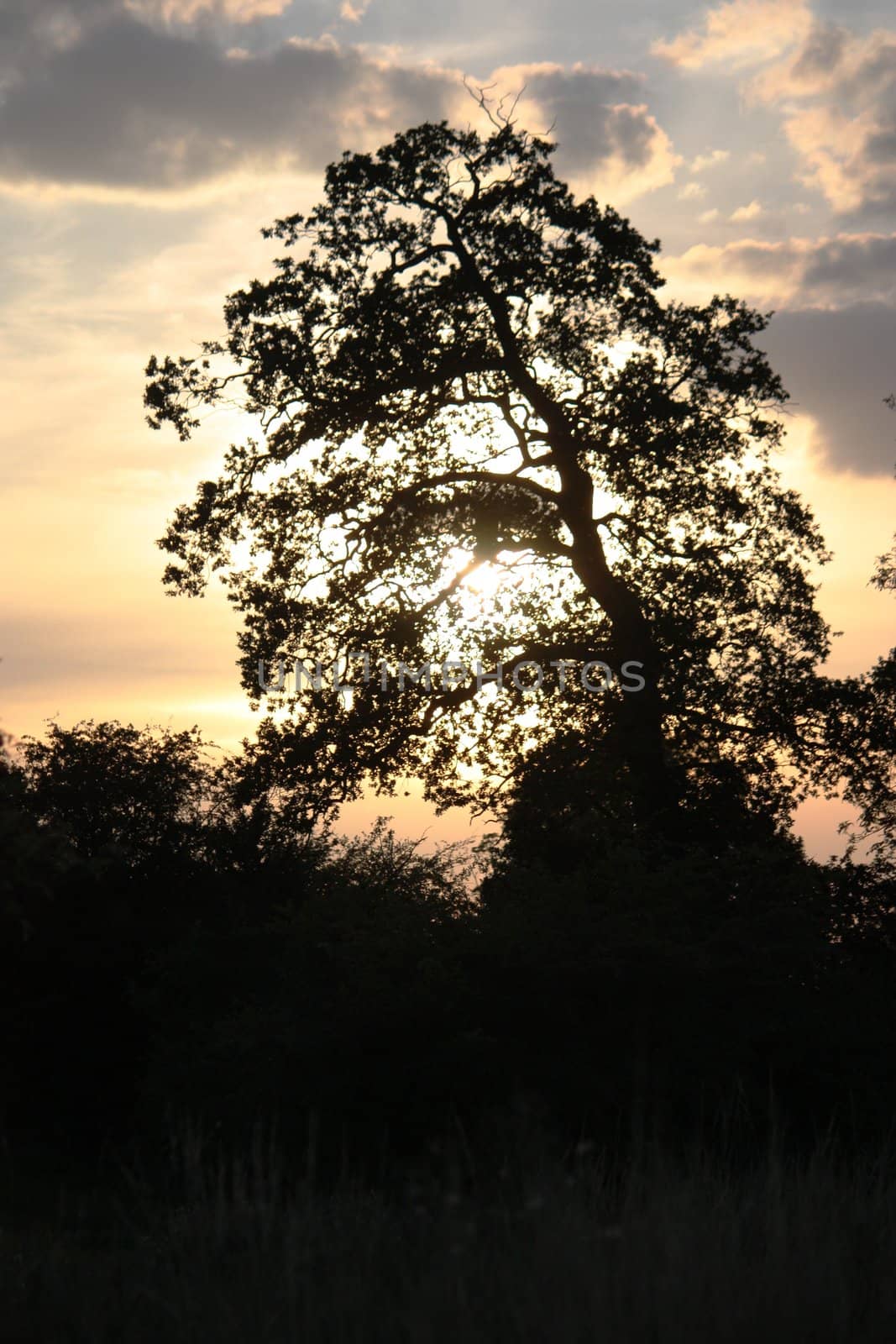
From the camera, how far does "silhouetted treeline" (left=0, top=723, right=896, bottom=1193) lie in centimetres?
1473

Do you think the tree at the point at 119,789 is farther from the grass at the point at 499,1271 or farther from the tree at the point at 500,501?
the grass at the point at 499,1271

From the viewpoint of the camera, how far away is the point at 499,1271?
6992mm

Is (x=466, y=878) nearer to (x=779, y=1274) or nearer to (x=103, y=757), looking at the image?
(x=103, y=757)

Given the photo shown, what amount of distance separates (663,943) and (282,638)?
9008 mm

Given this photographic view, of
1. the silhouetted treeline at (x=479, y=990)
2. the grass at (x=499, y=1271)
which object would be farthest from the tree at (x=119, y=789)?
the grass at (x=499, y=1271)

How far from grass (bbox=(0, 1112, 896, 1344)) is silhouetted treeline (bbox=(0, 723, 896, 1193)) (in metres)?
2.59

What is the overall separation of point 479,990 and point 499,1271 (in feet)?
28.6

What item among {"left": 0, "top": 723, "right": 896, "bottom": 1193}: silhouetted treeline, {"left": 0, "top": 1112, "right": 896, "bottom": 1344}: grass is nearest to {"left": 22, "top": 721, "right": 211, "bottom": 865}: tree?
{"left": 0, "top": 723, "right": 896, "bottom": 1193}: silhouetted treeline

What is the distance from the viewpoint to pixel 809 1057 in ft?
51.2

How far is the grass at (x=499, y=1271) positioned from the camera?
6492 mm

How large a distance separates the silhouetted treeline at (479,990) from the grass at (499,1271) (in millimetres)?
2588

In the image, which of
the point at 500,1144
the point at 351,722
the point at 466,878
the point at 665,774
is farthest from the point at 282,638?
the point at 500,1144

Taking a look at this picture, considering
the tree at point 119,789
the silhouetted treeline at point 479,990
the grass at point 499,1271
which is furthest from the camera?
the tree at point 119,789

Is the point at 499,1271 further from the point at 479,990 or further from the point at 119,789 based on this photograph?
the point at 119,789
